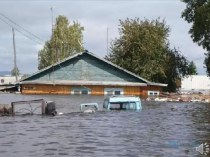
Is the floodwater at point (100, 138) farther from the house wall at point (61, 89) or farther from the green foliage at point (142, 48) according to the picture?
the green foliage at point (142, 48)

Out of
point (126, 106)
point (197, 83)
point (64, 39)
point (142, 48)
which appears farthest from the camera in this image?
point (64, 39)

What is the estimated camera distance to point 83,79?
192 feet

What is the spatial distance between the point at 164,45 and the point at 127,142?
52265 millimetres

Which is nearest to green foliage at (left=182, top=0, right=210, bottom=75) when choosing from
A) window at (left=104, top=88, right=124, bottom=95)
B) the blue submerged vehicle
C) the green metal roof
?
the green metal roof

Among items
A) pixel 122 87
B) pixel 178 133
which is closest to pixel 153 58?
pixel 122 87

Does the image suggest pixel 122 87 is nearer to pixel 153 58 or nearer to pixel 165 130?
pixel 153 58

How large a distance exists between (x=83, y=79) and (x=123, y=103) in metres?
21.6

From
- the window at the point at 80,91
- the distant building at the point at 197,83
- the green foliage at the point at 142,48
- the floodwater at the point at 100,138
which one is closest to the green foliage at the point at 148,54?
the green foliage at the point at 142,48

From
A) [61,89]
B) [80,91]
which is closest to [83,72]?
[80,91]

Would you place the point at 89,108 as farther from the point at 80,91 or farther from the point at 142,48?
the point at 142,48

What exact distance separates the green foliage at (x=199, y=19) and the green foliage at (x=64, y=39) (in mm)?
41032

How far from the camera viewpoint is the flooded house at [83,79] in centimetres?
5769

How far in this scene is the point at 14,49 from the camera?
2650 inches

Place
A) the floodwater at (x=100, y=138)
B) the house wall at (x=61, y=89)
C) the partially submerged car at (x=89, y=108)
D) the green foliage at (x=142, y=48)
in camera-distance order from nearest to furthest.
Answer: the floodwater at (x=100, y=138), the partially submerged car at (x=89, y=108), the house wall at (x=61, y=89), the green foliage at (x=142, y=48)
